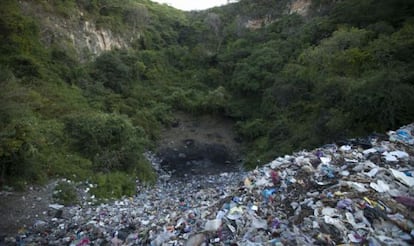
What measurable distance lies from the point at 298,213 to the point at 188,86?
21018mm

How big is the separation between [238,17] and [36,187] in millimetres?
28890

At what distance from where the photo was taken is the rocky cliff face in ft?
56.6

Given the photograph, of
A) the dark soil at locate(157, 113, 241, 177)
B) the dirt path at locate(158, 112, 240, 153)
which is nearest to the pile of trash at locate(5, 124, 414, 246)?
the dark soil at locate(157, 113, 241, 177)

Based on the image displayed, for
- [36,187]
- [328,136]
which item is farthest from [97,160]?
[328,136]

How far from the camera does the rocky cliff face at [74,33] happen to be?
1725cm

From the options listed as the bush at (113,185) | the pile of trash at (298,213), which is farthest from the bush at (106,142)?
the pile of trash at (298,213)

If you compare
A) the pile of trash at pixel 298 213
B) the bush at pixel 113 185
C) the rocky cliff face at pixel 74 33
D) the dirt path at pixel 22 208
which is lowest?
the bush at pixel 113 185

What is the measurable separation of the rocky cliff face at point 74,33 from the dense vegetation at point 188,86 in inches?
13.2

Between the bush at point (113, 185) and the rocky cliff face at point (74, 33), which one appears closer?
the bush at point (113, 185)

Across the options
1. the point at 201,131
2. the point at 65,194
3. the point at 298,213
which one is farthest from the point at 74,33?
the point at 298,213

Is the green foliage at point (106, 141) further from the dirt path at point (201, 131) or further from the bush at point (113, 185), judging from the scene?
the dirt path at point (201, 131)

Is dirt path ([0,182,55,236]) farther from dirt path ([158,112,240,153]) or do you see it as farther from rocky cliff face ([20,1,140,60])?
rocky cliff face ([20,1,140,60])

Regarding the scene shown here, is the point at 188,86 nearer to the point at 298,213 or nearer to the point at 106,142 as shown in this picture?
the point at 106,142

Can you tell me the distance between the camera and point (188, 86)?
2483 centimetres
